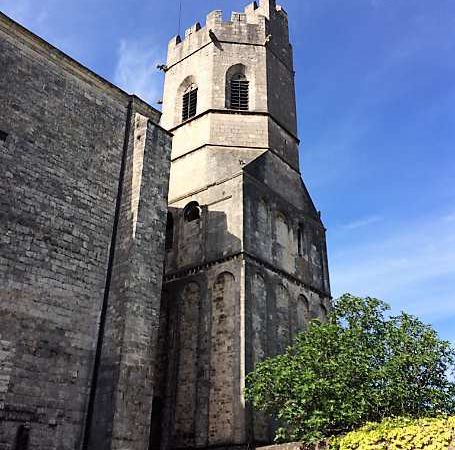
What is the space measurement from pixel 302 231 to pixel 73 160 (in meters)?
9.34

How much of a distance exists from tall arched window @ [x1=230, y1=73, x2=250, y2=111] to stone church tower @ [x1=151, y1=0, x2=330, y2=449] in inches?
1.9

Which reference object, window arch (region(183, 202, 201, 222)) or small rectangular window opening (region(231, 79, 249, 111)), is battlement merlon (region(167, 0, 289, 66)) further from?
window arch (region(183, 202, 201, 222))

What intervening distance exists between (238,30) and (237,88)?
289 centimetres

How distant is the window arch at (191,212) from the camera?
18.7m

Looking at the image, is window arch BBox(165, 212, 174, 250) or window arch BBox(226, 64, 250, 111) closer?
window arch BBox(165, 212, 174, 250)

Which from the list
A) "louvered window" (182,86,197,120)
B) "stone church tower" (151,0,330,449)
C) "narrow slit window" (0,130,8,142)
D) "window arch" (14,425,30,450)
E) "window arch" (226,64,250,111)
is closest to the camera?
"window arch" (14,425,30,450)

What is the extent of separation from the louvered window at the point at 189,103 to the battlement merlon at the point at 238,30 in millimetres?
2001

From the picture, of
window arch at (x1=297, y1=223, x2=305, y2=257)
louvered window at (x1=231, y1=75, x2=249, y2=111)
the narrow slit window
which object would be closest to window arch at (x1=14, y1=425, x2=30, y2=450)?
the narrow slit window

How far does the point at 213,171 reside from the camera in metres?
19.0

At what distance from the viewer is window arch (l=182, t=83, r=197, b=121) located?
21406 millimetres

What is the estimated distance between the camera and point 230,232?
16875 millimetres

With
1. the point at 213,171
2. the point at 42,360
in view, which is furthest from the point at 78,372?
the point at 213,171

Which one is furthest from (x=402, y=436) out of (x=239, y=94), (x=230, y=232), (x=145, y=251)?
(x=239, y=94)

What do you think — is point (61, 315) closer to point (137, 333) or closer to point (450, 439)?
point (137, 333)
